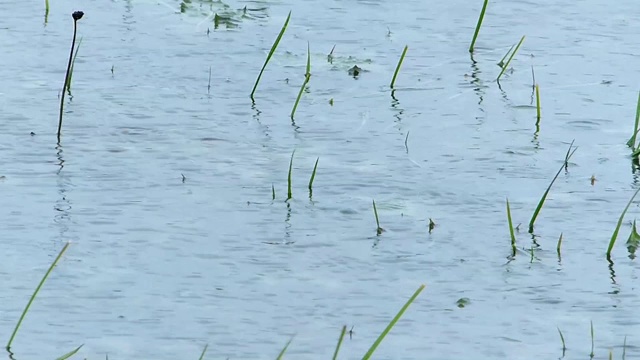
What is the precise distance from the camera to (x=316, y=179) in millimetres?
4688

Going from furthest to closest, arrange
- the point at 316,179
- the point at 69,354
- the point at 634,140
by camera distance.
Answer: the point at 634,140 < the point at 316,179 < the point at 69,354

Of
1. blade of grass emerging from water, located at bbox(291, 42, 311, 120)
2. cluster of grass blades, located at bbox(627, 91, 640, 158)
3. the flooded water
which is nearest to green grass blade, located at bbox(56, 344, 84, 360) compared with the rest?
the flooded water

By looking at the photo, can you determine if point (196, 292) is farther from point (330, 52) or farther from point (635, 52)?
point (635, 52)

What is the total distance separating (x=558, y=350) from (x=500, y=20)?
11.3 ft

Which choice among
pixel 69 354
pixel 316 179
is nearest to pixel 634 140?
pixel 316 179

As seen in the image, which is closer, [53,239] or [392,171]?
[53,239]

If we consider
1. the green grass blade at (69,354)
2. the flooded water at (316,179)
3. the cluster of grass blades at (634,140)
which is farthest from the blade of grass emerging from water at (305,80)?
the green grass blade at (69,354)

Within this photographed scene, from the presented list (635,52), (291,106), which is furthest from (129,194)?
(635,52)

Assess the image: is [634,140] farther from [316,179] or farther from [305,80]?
[305,80]

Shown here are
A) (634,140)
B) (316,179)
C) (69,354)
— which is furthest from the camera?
(634,140)

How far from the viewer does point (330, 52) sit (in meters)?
6.14

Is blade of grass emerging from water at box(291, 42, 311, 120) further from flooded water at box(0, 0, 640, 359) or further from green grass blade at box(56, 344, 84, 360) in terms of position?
green grass blade at box(56, 344, 84, 360)

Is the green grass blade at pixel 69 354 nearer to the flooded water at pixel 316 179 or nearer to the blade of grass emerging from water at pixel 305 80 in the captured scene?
the flooded water at pixel 316 179

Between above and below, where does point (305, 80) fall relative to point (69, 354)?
above
